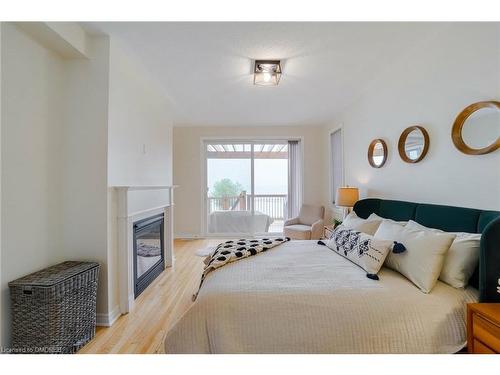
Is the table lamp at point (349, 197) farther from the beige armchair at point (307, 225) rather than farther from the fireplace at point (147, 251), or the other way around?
the fireplace at point (147, 251)

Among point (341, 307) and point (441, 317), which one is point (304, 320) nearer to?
point (341, 307)

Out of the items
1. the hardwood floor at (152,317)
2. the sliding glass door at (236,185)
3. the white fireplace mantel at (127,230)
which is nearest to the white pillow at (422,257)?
the hardwood floor at (152,317)

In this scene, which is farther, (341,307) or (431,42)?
(431,42)

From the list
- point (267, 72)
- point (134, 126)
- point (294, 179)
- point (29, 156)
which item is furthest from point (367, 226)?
point (294, 179)

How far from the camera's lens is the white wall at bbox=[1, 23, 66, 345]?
5.06 feet

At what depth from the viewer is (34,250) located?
1.73 meters

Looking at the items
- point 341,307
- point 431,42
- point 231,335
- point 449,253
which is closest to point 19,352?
point 231,335

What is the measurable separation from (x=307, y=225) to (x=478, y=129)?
3151mm

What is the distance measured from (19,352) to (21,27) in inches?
85.8

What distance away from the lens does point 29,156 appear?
1.70 meters

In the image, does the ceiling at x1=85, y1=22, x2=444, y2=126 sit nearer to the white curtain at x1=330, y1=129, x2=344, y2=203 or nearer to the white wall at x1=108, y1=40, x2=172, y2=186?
the white wall at x1=108, y1=40, x2=172, y2=186

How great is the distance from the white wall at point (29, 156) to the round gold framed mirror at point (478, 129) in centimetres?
315

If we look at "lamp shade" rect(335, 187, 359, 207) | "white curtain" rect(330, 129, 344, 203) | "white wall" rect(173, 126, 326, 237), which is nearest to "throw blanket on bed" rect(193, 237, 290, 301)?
"lamp shade" rect(335, 187, 359, 207)

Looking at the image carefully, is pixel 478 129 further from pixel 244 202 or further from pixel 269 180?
pixel 244 202
